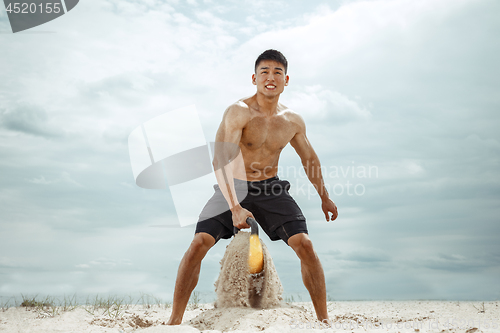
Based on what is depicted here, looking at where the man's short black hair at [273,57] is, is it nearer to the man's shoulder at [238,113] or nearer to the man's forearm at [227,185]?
the man's shoulder at [238,113]

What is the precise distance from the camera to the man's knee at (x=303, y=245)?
3.88 meters

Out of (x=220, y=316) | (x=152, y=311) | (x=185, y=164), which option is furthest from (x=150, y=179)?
(x=152, y=311)

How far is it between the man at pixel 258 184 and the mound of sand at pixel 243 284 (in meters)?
0.25

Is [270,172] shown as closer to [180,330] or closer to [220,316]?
[220,316]

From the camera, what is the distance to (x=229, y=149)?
412 centimetres

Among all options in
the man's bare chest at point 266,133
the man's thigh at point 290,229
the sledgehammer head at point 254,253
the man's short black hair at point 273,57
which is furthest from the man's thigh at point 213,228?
the man's short black hair at point 273,57

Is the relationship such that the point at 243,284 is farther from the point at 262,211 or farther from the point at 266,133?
the point at 266,133

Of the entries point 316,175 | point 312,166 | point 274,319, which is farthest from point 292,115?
point 274,319

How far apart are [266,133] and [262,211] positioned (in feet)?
2.84

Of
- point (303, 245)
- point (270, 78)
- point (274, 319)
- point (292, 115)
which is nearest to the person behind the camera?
point (274, 319)

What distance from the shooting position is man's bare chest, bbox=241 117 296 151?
4242 millimetres

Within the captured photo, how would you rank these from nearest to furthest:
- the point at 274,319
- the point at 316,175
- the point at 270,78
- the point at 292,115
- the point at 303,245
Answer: the point at 274,319 → the point at 303,245 → the point at 270,78 → the point at 292,115 → the point at 316,175

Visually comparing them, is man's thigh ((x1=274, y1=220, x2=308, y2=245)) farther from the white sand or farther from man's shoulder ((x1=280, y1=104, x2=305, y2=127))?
man's shoulder ((x1=280, y1=104, x2=305, y2=127))

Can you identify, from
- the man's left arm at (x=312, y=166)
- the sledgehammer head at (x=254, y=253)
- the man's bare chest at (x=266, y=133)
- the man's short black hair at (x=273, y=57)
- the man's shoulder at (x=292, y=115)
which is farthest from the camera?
the man's left arm at (x=312, y=166)
